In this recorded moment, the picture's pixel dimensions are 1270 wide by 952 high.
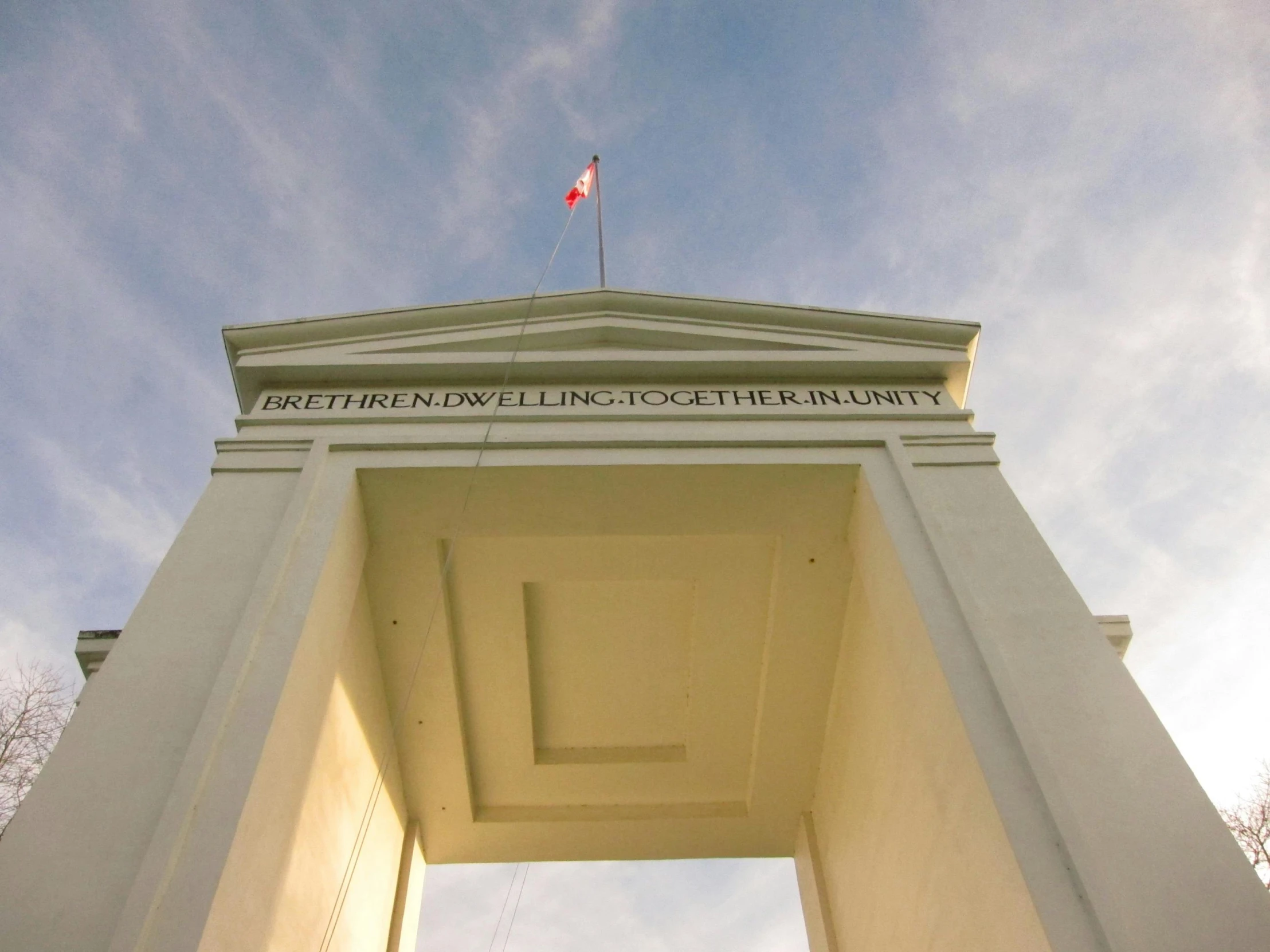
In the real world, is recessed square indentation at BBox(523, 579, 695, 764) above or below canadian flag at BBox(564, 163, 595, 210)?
below

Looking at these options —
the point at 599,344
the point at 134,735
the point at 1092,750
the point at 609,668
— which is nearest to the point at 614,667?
the point at 609,668

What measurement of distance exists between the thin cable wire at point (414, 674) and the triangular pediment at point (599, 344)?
130 millimetres

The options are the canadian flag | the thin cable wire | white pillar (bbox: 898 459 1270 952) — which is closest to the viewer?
white pillar (bbox: 898 459 1270 952)

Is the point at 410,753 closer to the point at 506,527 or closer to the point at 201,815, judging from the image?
the point at 506,527

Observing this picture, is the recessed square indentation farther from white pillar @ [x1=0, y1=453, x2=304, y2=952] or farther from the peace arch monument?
white pillar @ [x1=0, y1=453, x2=304, y2=952]

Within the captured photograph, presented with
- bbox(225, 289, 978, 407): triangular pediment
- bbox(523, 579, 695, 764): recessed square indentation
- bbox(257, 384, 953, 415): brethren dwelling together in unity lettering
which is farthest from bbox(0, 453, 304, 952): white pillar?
bbox(523, 579, 695, 764): recessed square indentation

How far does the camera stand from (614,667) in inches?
440

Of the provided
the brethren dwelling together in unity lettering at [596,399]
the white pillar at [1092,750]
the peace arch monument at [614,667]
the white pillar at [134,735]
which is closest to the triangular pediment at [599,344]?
the peace arch monument at [614,667]

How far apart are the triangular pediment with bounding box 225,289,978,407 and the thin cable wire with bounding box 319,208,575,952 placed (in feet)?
0.42

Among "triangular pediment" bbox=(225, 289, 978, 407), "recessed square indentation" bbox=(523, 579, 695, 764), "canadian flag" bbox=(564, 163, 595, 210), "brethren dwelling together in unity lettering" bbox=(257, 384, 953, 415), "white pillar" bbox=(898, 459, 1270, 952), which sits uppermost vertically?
"canadian flag" bbox=(564, 163, 595, 210)

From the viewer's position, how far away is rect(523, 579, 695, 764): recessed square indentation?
34.6ft

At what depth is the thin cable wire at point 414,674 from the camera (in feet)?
29.5

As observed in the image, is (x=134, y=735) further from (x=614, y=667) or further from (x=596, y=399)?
(x=614, y=667)

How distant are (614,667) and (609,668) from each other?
0.20ft
